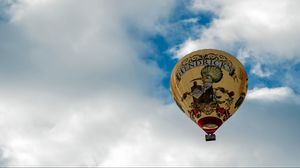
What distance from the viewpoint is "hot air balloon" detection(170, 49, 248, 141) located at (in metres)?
86.3

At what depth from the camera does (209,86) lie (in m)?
86.1

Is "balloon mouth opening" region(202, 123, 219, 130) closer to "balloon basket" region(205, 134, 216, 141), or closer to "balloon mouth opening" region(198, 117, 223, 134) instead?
"balloon mouth opening" region(198, 117, 223, 134)

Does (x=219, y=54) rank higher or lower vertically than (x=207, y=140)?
higher

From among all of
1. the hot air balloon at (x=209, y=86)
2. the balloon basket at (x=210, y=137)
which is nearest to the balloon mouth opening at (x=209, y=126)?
the hot air balloon at (x=209, y=86)

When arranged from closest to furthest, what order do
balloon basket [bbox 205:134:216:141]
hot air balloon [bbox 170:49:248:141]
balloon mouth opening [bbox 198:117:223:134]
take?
hot air balloon [bbox 170:49:248:141] → balloon mouth opening [bbox 198:117:223:134] → balloon basket [bbox 205:134:216:141]

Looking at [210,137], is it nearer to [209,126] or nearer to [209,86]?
[209,126]

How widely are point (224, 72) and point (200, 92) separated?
2.19m

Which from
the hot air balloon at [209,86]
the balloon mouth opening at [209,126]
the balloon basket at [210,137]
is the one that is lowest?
the balloon basket at [210,137]

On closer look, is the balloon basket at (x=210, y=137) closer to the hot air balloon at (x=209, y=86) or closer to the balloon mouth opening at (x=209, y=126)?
the hot air balloon at (x=209, y=86)

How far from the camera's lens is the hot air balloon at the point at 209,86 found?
86.3 metres

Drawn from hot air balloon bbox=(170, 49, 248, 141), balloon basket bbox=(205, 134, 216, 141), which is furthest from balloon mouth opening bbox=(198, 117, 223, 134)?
balloon basket bbox=(205, 134, 216, 141)

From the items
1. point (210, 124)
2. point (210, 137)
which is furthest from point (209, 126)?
point (210, 137)

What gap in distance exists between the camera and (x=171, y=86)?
8756 centimetres

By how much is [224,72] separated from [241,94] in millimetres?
2171
